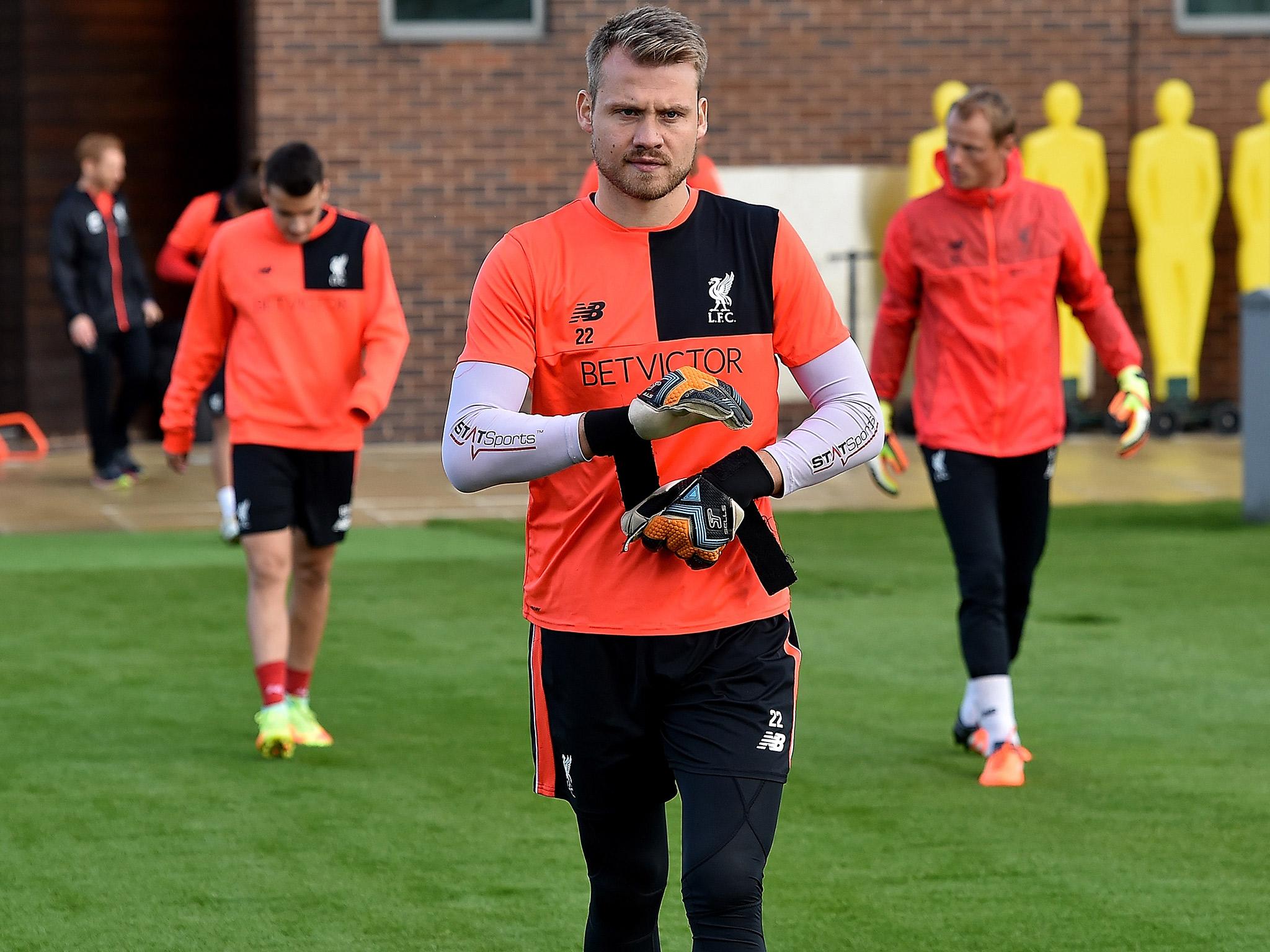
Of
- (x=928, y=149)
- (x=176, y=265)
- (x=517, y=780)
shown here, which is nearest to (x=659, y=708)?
(x=517, y=780)

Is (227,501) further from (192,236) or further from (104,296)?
(104,296)

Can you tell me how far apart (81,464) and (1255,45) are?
1025cm

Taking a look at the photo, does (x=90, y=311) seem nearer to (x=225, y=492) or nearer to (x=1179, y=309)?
(x=225, y=492)

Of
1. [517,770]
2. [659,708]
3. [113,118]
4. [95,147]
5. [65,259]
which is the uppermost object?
[113,118]

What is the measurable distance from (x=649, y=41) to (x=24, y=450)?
13.4 m

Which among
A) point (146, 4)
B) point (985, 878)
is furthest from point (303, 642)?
point (146, 4)

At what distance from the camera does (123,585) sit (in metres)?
10.2

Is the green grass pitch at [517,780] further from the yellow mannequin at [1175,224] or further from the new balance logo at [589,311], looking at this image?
the yellow mannequin at [1175,224]

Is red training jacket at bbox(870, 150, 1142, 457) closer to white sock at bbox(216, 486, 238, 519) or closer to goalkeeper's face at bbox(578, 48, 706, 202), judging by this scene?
goalkeeper's face at bbox(578, 48, 706, 202)

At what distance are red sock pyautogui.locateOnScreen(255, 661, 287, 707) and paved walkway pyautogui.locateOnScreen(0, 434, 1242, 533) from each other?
5.50 m

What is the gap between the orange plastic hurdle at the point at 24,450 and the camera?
15.5 m

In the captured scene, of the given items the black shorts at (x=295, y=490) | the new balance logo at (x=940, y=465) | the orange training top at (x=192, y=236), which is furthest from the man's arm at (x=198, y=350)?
the orange training top at (x=192, y=236)

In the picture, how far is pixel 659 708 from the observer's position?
372 centimetres

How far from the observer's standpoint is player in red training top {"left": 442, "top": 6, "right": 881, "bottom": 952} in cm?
354
